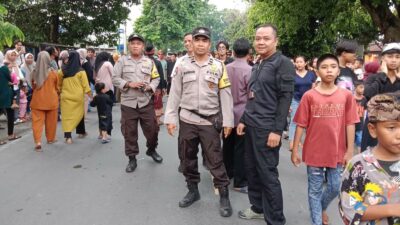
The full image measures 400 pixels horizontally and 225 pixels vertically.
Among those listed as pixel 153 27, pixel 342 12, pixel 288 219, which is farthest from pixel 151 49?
pixel 153 27

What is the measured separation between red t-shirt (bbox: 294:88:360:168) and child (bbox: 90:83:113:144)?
198 inches

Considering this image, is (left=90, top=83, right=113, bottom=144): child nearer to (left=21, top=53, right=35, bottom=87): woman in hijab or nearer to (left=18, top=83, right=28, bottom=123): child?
(left=21, top=53, right=35, bottom=87): woman in hijab

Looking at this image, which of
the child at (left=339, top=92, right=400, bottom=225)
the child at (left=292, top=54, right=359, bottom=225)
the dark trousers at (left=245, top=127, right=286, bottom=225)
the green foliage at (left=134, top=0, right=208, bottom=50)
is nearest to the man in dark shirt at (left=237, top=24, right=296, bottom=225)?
the dark trousers at (left=245, top=127, right=286, bottom=225)

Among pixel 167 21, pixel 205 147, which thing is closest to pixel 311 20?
pixel 205 147

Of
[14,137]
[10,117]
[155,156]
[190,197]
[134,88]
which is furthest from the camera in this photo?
[14,137]

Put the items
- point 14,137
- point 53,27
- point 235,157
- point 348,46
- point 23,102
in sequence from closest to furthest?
point 348,46, point 235,157, point 14,137, point 23,102, point 53,27

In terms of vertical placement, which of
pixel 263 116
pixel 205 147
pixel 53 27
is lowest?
pixel 205 147

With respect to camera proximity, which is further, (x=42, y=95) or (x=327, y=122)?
(x=42, y=95)

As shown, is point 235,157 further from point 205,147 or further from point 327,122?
point 327,122

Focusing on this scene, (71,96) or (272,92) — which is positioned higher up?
(272,92)

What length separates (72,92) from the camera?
7.79 m

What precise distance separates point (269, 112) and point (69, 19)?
54.0 ft

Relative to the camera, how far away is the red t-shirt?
3672 mm

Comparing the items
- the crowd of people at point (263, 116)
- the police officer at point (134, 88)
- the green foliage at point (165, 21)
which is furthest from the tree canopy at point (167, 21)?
the crowd of people at point (263, 116)
